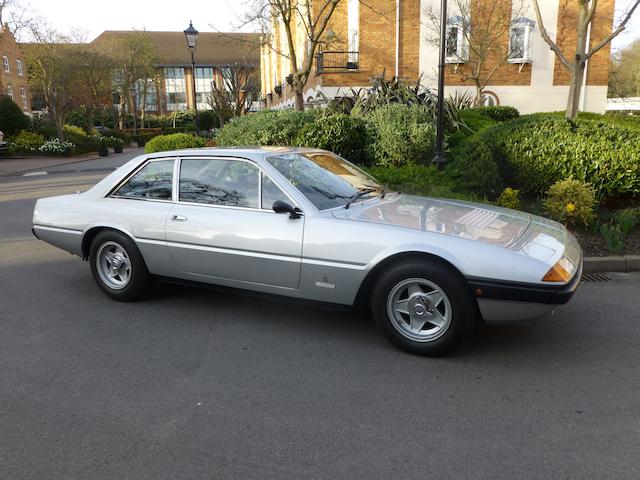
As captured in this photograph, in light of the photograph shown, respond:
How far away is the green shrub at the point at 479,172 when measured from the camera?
7824 millimetres

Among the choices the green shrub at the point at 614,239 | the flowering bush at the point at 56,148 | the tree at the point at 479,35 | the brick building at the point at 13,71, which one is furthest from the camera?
the brick building at the point at 13,71

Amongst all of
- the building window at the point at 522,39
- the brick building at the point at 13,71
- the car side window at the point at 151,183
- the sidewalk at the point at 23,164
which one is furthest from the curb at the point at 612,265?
the brick building at the point at 13,71

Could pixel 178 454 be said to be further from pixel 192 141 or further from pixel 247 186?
pixel 192 141

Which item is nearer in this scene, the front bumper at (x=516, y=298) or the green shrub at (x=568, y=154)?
the front bumper at (x=516, y=298)

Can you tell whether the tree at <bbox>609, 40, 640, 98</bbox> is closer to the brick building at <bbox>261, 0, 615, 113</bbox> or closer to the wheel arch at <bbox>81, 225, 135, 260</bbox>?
the brick building at <bbox>261, 0, 615, 113</bbox>

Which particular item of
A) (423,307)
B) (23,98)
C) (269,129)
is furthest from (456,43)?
(23,98)

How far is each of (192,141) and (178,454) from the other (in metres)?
13.0

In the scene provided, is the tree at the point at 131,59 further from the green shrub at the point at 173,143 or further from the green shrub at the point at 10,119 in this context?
the green shrub at the point at 173,143

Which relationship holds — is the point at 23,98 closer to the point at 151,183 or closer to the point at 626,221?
the point at 151,183

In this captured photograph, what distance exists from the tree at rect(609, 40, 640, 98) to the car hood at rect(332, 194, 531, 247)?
49.0 m

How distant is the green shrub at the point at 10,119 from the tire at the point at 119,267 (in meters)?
31.1

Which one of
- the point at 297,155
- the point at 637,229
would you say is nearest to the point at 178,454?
the point at 297,155

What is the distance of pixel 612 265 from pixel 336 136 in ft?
18.7

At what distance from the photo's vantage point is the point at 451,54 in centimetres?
2295
